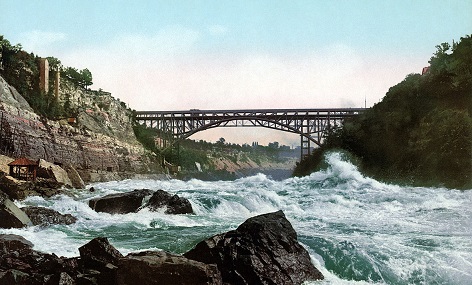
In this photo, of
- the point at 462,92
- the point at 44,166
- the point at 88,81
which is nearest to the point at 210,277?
the point at 44,166

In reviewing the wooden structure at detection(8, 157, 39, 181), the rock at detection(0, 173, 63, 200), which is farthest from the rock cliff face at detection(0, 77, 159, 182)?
the rock at detection(0, 173, 63, 200)

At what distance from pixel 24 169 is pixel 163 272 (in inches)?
818

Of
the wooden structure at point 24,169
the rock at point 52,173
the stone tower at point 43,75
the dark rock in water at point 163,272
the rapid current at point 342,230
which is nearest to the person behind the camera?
the dark rock in water at point 163,272

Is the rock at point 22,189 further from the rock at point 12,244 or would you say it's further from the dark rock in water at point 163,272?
the dark rock in water at point 163,272

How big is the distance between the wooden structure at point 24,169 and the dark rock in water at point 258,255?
1744 cm

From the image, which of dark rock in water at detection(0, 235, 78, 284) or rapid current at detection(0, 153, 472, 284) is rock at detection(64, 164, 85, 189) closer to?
rapid current at detection(0, 153, 472, 284)

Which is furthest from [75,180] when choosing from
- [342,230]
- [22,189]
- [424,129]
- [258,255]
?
[258,255]

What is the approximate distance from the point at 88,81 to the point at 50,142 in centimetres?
1671

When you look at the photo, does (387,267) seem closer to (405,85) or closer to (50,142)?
(405,85)

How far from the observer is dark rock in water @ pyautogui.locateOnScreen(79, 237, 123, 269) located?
259 inches

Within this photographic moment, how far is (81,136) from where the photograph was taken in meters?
37.8

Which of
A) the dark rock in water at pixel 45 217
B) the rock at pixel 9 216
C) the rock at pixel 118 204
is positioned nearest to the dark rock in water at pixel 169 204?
the rock at pixel 118 204

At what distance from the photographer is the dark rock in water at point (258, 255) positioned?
684 centimetres

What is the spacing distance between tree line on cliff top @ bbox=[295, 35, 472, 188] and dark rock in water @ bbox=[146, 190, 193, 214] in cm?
1126
